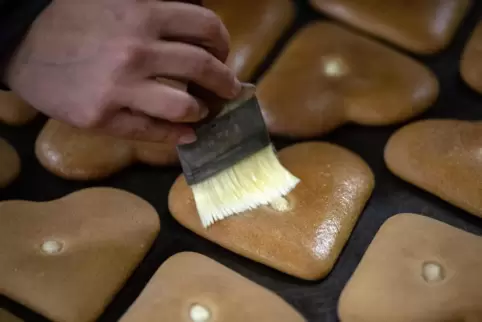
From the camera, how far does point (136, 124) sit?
56cm

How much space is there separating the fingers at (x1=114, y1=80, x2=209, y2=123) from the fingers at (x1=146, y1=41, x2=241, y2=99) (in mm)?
14

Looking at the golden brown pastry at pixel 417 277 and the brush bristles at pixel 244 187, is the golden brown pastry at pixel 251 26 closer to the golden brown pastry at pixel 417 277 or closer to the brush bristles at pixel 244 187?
the brush bristles at pixel 244 187

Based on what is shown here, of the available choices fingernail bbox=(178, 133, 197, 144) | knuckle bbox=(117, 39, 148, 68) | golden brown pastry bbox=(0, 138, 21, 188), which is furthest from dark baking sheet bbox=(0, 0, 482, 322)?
knuckle bbox=(117, 39, 148, 68)

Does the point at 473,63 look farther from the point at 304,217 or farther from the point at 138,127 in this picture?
the point at 138,127

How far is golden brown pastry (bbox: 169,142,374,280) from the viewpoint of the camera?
25.0 inches

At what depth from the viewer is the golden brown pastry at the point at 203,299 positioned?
0.59 meters

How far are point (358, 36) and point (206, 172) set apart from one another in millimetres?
304

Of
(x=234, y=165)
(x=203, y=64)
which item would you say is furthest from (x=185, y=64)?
(x=234, y=165)

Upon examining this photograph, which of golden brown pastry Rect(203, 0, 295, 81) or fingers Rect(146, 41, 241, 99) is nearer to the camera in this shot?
fingers Rect(146, 41, 241, 99)

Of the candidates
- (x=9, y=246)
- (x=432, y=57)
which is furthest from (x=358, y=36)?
(x=9, y=246)

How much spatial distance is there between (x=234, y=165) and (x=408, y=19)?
0.33 metres

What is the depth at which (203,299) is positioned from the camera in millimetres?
604

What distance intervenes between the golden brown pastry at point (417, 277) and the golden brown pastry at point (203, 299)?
0.23ft

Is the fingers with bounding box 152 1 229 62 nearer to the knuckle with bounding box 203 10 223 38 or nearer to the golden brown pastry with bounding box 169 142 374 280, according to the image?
the knuckle with bounding box 203 10 223 38
